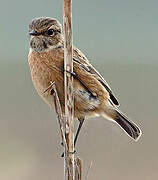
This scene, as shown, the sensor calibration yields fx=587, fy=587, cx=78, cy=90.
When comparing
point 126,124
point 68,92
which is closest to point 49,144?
point 126,124

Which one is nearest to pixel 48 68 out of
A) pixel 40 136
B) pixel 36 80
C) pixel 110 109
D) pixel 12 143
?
pixel 36 80

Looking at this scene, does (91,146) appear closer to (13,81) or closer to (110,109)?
(110,109)

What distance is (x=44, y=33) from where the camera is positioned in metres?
3.32

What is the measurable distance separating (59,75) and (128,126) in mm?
612

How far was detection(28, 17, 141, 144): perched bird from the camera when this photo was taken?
3211mm

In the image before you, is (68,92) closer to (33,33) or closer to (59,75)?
(59,75)

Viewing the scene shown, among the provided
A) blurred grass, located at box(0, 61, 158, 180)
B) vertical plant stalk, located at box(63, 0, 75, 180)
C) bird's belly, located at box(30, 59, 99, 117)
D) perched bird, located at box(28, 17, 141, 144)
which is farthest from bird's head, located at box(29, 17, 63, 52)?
vertical plant stalk, located at box(63, 0, 75, 180)

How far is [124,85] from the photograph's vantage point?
659 cm

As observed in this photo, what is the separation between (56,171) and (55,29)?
1390 mm

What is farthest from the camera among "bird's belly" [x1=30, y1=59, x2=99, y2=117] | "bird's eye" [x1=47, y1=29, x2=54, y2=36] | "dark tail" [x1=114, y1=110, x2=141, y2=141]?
"dark tail" [x1=114, y1=110, x2=141, y2=141]

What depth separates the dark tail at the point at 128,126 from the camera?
345 cm

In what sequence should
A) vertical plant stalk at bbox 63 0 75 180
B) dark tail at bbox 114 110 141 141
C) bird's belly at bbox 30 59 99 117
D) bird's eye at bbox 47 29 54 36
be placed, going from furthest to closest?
1. dark tail at bbox 114 110 141 141
2. bird's eye at bbox 47 29 54 36
3. bird's belly at bbox 30 59 99 117
4. vertical plant stalk at bbox 63 0 75 180

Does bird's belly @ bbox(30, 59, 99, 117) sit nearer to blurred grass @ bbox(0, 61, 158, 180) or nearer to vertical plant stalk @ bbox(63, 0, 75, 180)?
blurred grass @ bbox(0, 61, 158, 180)

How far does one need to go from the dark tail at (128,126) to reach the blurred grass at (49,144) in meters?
0.08
